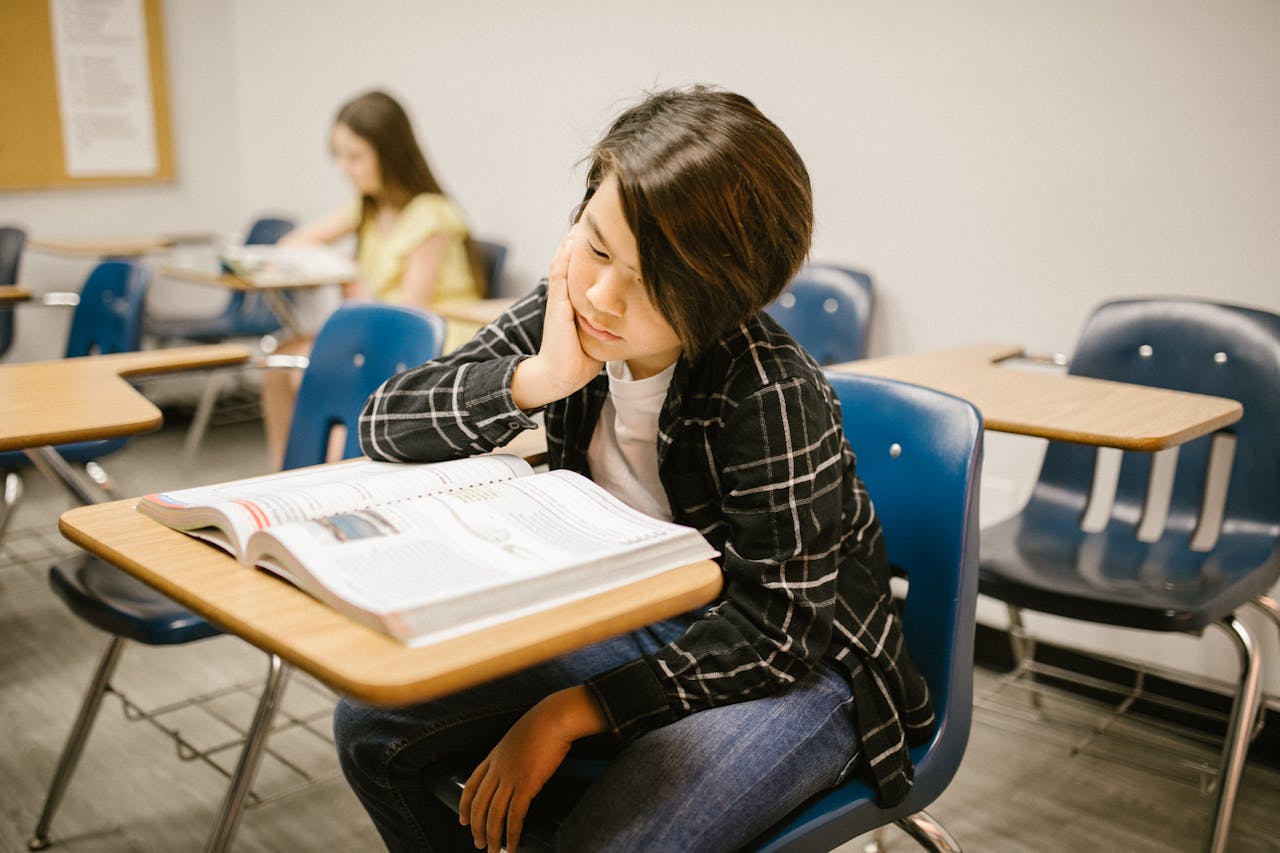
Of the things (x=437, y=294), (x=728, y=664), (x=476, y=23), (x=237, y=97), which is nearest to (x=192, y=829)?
(x=728, y=664)

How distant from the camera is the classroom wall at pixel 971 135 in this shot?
2.20m

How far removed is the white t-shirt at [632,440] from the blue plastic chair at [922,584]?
279mm

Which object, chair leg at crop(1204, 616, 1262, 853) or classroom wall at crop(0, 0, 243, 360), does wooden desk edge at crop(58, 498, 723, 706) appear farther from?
classroom wall at crop(0, 0, 243, 360)

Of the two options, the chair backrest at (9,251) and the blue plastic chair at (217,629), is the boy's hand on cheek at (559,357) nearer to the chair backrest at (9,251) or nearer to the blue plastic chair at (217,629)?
the blue plastic chair at (217,629)

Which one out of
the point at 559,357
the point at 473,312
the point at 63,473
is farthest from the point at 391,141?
the point at 559,357

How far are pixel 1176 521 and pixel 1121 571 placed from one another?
26 cm

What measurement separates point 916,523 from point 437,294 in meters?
2.31

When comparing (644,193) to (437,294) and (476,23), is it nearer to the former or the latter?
(437,294)

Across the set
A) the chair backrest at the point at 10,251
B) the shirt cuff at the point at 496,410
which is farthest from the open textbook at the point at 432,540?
the chair backrest at the point at 10,251

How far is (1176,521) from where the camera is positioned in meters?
2.03

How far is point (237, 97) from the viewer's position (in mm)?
5090

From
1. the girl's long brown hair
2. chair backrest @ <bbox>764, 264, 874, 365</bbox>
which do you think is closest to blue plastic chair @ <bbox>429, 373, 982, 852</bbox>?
chair backrest @ <bbox>764, 264, 874, 365</bbox>

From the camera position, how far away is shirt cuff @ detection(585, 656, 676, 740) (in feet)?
3.26

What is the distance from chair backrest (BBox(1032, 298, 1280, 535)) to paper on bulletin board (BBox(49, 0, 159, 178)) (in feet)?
13.7
